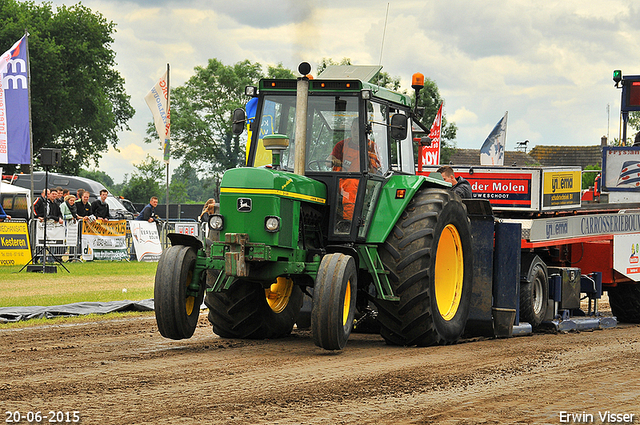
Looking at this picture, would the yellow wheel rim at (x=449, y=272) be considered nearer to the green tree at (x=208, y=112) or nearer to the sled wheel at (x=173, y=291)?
the sled wheel at (x=173, y=291)

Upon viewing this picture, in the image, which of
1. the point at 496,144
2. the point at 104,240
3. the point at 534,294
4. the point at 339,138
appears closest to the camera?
the point at 339,138

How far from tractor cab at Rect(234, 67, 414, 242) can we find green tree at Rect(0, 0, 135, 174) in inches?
1653

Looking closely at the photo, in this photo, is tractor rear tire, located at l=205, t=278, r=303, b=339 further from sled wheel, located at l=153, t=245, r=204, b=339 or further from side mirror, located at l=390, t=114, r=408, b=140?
side mirror, located at l=390, t=114, r=408, b=140

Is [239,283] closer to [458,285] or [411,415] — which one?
[458,285]

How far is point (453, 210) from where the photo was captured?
8844 mm

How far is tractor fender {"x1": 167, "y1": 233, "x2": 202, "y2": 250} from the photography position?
310 inches

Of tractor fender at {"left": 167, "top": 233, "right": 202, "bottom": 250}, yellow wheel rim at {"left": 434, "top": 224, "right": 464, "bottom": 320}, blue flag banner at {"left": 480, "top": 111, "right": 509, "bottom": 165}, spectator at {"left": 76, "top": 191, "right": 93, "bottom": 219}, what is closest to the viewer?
tractor fender at {"left": 167, "top": 233, "right": 202, "bottom": 250}

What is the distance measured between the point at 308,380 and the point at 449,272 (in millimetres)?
3254

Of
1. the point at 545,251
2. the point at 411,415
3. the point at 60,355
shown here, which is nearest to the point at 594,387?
the point at 411,415

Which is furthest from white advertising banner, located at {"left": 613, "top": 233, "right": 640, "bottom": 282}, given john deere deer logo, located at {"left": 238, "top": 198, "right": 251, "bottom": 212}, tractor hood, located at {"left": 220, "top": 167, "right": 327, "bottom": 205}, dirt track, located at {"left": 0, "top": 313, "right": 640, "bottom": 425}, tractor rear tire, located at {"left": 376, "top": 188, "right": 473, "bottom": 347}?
john deere deer logo, located at {"left": 238, "top": 198, "right": 251, "bottom": 212}

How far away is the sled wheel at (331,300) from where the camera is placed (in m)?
7.37

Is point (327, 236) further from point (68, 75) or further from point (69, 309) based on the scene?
point (68, 75)

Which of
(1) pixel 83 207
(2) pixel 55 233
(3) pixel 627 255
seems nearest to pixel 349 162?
(3) pixel 627 255

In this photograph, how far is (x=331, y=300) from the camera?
736 cm
